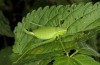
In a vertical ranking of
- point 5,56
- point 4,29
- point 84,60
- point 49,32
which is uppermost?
point 4,29

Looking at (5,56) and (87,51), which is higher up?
(5,56)

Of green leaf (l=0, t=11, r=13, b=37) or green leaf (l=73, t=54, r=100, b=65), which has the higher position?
green leaf (l=0, t=11, r=13, b=37)

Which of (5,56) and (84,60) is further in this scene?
(5,56)

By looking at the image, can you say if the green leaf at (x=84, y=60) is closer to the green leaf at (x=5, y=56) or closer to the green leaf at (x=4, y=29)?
the green leaf at (x=5, y=56)

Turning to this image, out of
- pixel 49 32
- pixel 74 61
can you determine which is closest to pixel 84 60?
pixel 74 61

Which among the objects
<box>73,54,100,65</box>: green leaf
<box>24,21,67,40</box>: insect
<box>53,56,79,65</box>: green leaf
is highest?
<box>24,21,67,40</box>: insect

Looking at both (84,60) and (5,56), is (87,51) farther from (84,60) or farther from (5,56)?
(5,56)

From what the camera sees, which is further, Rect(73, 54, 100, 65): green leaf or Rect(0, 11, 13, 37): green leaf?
Rect(0, 11, 13, 37): green leaf

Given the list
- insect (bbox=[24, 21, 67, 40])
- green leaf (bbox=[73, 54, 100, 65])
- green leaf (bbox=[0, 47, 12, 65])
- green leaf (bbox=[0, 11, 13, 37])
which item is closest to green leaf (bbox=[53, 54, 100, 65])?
green leaf (bbox=[73, 54, 100, 65])

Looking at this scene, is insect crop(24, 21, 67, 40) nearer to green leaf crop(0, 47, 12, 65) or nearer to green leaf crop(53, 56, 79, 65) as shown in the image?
green leaf crop(53, 56, 79, 65)

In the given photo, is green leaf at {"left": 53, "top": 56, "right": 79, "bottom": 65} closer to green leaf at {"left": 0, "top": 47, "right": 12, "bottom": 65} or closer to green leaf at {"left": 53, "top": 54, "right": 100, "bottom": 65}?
green leaf at {"left": 53, "top": 54, "right": 100, "bottom": 65}

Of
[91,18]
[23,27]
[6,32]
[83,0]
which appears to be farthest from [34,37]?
[6,32]
